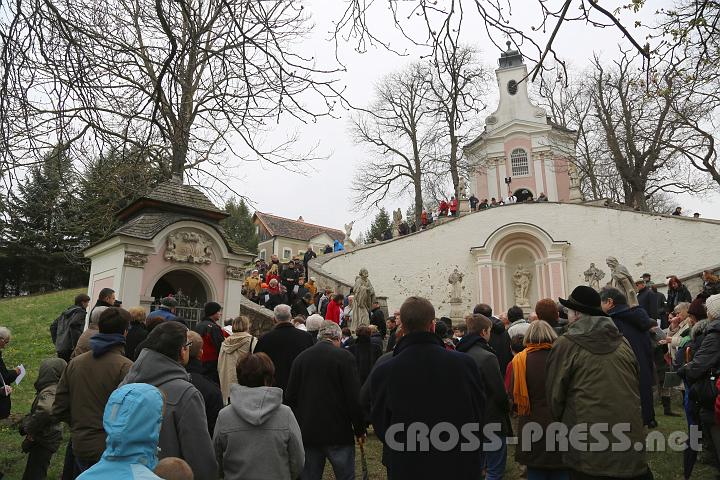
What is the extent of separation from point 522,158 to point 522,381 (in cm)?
3115

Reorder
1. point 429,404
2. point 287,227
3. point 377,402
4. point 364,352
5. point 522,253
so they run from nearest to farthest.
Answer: point 429,404, point 377,402, point 364,352, point 522,253, point 287,227

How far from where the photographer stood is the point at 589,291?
386 cm

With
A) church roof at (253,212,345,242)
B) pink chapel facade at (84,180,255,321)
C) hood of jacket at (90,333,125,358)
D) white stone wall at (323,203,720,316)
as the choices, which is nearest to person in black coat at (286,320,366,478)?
hood of jacket at (90,333,125,358)

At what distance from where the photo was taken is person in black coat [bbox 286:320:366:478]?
4.20 metres

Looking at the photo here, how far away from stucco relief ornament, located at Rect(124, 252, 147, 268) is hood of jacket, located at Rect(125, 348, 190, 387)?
6.43 m

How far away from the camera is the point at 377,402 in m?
3.27

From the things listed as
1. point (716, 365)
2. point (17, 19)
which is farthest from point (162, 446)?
point (716, 365)

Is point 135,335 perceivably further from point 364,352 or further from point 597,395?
point 597,395

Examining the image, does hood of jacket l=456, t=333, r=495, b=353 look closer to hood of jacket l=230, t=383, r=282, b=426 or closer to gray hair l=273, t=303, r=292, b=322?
gray hair l=273, t=303, r=292, b=322

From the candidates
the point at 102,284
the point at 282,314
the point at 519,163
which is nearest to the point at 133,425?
the point at 282,314

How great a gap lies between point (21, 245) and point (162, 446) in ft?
98.8

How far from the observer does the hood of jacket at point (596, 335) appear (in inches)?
142

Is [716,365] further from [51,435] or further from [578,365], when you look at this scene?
[51,435]

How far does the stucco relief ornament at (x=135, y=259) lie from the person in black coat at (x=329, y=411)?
590 cm
